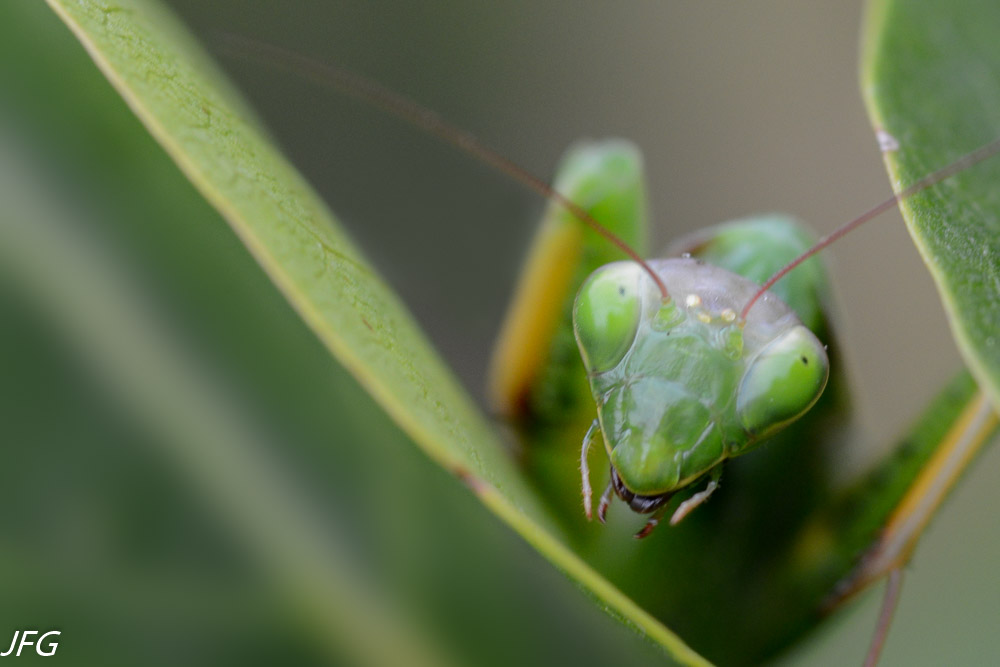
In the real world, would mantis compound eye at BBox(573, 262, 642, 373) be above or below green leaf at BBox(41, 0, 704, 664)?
below

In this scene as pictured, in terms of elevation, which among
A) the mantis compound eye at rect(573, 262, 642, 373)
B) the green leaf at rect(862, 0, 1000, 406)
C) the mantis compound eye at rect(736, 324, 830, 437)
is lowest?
the mantis compound eye at rect(736, 324, 830, 437)

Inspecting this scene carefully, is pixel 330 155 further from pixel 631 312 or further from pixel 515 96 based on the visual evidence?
pixel 631 312

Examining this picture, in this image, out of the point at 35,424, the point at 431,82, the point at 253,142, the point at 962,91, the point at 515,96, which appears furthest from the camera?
the point at 515,96

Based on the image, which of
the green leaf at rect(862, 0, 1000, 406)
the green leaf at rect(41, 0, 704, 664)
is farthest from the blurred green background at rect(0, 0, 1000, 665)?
the green leaf at rect(862, 0, 1000, 406)

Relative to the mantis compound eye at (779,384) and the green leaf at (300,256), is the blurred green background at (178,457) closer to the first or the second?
the mantis compound eye at (779,384)

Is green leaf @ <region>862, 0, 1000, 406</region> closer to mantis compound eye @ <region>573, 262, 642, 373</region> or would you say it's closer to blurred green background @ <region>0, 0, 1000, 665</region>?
mantis compound eye @ <region>573, 262, 642, 373</region>

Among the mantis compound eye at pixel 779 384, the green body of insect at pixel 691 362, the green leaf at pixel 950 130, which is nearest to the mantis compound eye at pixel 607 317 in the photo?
the green body of insect at pixel 691 362

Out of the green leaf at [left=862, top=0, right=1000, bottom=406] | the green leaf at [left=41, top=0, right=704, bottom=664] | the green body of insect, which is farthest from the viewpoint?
the green body of insect

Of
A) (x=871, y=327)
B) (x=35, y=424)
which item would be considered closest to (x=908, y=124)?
(x=35, y=424)

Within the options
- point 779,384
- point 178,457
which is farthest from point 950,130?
point 178,457
